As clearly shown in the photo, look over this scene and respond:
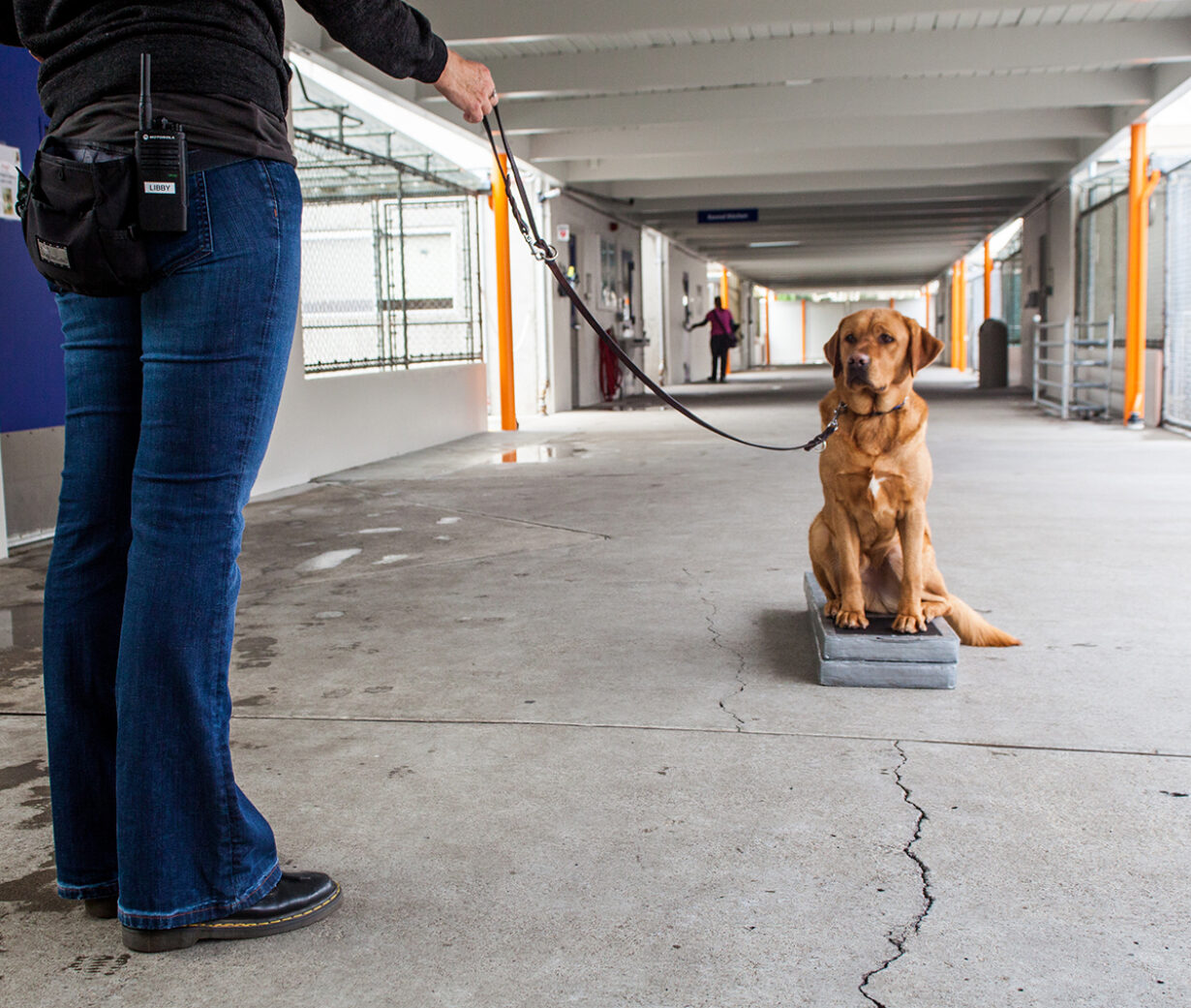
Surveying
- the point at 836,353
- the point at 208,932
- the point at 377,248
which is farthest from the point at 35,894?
the point at 377,248

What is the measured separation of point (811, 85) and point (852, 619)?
9.30 meters

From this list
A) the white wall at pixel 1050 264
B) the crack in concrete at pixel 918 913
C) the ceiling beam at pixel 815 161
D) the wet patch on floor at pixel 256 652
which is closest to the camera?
the crack in concrete at pixel 918 913

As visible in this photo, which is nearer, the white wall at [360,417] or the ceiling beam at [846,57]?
the white wall at [360,417]

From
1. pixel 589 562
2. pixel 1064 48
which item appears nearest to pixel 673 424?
pixel 1064 48

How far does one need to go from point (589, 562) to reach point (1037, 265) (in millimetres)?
15229

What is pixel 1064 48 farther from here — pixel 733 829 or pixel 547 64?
pixel 733 829

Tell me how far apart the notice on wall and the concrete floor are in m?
1.58

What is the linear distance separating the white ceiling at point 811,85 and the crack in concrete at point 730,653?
585cm

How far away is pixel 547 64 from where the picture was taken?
10008 millimetres

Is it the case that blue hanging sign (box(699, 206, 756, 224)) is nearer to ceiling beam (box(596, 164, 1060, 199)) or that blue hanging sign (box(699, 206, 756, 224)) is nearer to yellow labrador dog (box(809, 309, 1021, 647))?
ceiling beam (box(596, 164, 1060, 199))

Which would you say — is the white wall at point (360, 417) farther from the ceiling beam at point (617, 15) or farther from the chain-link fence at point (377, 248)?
the ceiling beam at point (617, 15)

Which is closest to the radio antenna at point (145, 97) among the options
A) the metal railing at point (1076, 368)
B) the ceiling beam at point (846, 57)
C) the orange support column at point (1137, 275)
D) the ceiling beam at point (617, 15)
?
the ceiling beam at point (617, 15)

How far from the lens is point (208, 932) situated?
158cm

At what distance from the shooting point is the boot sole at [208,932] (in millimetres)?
1564
